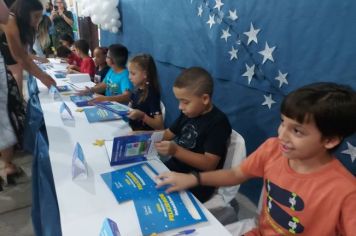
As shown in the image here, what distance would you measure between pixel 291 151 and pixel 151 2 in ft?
8.35

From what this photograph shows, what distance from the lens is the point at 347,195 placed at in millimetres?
749

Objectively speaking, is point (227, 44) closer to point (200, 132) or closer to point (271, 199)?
point (200, 132)

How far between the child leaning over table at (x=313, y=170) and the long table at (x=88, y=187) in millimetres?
178

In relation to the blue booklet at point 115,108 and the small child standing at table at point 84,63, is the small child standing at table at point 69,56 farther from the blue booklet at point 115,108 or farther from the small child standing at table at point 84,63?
the blue booklet at point 115,108

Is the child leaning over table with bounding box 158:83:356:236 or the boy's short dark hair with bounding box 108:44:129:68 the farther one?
the boy's short dark hair with bounding box 108:44:129:68

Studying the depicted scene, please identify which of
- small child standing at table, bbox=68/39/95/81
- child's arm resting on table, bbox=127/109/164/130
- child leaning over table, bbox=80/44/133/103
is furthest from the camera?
small child standing at table, bbox=68/39/95/81

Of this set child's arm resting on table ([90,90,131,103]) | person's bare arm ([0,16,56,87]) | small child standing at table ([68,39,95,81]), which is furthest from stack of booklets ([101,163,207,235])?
Result: small child standing at table ([68,39,95,81])

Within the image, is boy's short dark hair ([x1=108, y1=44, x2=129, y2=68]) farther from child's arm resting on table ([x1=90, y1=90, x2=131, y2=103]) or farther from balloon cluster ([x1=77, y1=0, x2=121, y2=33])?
balloon cluster ([x1=77, y1=0, x2=121, y2=33])

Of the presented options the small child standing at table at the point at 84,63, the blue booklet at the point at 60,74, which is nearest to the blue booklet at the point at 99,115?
the blue booklet at the point at 60,74

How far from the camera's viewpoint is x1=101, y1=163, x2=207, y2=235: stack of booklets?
0.80 meters

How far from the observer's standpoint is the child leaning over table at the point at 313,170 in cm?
74

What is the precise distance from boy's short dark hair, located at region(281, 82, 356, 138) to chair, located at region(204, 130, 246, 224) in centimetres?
44

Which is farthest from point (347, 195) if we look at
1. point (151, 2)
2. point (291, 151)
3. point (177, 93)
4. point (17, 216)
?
point (151, 2)

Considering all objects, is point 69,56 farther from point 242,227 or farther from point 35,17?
point 242,227
